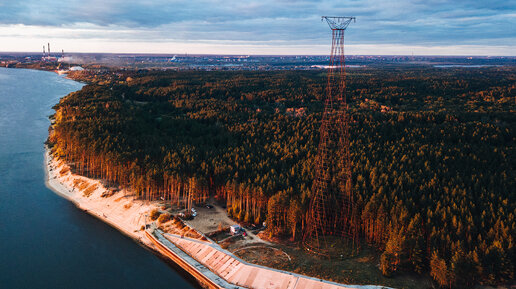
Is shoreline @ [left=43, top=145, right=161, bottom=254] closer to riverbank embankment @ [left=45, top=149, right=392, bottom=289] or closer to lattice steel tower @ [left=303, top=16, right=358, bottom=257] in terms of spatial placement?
riverbank embankment @ [left=45, top=149, right=392, bottom=289]

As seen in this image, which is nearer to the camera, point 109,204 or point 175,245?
point 175,245

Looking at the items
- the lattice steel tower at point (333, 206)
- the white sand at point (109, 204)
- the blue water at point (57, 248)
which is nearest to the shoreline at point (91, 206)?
the white sand at point (109, 204)

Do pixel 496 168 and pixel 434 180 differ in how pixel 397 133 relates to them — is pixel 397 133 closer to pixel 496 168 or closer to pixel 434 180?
pixel 496 168

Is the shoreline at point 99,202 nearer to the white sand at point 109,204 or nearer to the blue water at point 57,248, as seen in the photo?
the white sand at point 109,204

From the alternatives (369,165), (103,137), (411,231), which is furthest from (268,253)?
(103,137)

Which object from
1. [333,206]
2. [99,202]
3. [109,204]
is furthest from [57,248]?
[333,206]

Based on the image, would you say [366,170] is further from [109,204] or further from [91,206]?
[91,206]

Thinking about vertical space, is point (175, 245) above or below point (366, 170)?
below
